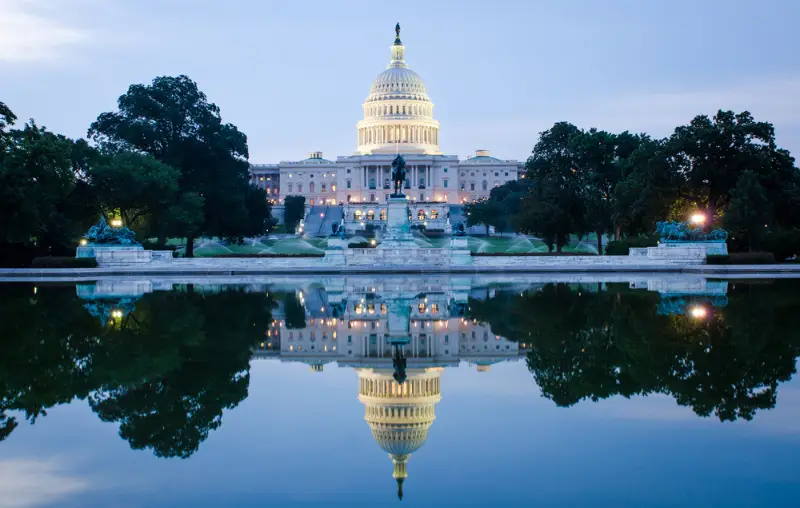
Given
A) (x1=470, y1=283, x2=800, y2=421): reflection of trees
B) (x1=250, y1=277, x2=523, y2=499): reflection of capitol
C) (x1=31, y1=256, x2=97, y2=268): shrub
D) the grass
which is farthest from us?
the grass

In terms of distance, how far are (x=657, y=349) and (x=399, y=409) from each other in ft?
21.1

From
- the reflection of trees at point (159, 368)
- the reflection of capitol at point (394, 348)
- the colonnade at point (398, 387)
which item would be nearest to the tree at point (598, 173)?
the reflection of capitol at point (394, 348)

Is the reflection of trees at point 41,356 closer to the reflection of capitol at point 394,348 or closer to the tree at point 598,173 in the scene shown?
the reflection of capitol at point 394,348

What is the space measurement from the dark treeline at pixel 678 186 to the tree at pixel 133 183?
2312cm

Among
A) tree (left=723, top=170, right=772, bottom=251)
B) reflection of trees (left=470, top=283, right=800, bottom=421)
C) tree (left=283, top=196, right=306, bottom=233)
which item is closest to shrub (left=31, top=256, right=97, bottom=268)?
reflection of trees (left=470, top=283, right=800, bottom=421)

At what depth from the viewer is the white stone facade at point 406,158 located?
163 metres

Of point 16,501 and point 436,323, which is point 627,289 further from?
point 16,501

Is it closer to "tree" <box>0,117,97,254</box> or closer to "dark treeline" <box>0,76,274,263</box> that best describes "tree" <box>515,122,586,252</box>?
"dark treeline" <box>0,76,274,263</box>

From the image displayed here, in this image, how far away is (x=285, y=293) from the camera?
1238 inches

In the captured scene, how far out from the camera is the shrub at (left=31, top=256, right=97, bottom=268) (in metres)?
48.5

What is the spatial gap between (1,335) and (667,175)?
44.4 meters

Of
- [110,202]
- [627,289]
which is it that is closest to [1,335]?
[627,289]

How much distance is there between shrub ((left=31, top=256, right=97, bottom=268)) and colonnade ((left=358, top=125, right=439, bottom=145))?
118702 mm

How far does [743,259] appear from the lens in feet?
157
